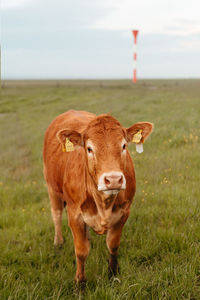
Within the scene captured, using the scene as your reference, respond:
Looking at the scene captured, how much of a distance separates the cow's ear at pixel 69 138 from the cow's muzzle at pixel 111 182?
2.22ft

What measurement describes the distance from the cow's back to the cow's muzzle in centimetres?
105

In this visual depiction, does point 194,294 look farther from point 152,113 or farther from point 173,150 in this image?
point 152,113

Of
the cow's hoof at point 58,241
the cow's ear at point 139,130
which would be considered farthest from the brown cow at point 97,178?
the cow's hoof at point 58,241

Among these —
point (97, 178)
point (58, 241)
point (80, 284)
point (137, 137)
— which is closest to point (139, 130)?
point (137, 137)

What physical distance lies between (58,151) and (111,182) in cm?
177

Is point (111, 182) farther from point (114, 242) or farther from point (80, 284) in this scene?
point (80, 284)

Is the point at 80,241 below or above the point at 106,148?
below

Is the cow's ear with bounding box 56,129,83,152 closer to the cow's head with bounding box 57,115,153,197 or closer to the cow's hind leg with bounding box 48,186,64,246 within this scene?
the cow's head with bounding box 57,115,153,197

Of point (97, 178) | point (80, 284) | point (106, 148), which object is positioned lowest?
point (80, 284)

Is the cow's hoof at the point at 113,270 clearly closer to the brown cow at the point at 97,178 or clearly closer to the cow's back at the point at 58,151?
the brown cow at the point at 97,178

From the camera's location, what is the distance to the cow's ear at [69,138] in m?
2.73

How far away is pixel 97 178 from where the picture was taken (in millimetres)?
2432

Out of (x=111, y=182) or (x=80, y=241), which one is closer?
(x=111, y=182)

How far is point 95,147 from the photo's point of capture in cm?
246
